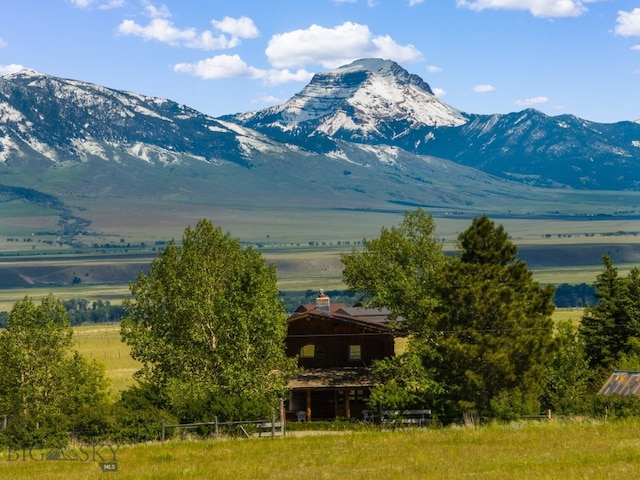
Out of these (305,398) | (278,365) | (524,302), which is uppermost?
(524,302)

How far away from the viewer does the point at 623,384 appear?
2044 inches

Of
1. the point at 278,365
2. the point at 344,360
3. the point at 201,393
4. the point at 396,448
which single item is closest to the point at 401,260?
the point at 344,360

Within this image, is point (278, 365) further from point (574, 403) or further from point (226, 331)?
point (574, 403)

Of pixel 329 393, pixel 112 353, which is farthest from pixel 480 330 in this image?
pixel 112 353

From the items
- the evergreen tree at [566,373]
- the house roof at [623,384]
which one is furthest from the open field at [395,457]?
the evergreen tree at [566,373]

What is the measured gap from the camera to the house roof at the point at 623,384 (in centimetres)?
5053

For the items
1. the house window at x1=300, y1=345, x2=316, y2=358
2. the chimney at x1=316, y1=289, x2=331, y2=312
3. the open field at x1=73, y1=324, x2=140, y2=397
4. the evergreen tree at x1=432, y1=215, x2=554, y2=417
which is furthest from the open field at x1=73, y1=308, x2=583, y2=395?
the evergreen tree at x1=432, y1=215, x2=554, y2=417

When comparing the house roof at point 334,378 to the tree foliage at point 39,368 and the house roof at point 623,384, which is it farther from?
the house roof at point 623,384

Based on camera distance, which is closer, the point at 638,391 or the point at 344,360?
the point at 638,391

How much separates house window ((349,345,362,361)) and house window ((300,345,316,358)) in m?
2.38

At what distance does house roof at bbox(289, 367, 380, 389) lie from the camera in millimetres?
60562

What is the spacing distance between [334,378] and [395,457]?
1150 inches

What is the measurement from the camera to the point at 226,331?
53062mm

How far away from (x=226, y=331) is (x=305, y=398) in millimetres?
14111
